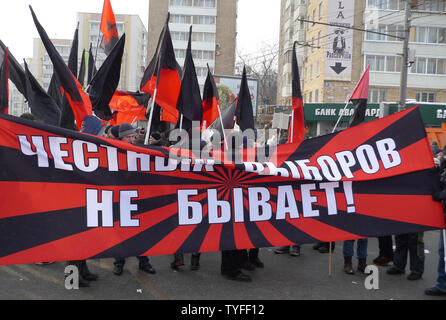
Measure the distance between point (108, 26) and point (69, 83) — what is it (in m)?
4.22

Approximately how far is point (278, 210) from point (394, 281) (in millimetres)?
2220

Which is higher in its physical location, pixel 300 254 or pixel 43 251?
pixel 43 251

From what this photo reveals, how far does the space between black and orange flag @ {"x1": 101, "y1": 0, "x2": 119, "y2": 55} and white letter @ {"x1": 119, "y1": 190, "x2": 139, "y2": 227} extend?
513 centimetres

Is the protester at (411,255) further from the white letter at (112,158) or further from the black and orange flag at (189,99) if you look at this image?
the white letter at (112,158)

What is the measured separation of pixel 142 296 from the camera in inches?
204

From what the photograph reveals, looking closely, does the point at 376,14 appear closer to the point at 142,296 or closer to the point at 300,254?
the point at 300,254

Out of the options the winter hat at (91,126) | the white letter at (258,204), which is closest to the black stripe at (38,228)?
the winter hat at (91,126)

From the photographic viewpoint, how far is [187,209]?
16.2 feet

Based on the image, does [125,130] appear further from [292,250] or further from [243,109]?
[292,250]

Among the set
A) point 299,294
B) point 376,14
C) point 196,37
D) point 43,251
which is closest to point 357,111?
point 299,294

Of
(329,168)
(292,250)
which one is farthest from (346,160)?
(292,250)

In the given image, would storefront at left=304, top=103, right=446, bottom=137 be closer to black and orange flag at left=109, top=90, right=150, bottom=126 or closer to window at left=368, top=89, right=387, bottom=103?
window at left=368, top=89, right=387, bottom=103

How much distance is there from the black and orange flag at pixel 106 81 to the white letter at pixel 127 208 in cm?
210

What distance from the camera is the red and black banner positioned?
14.5 feet
